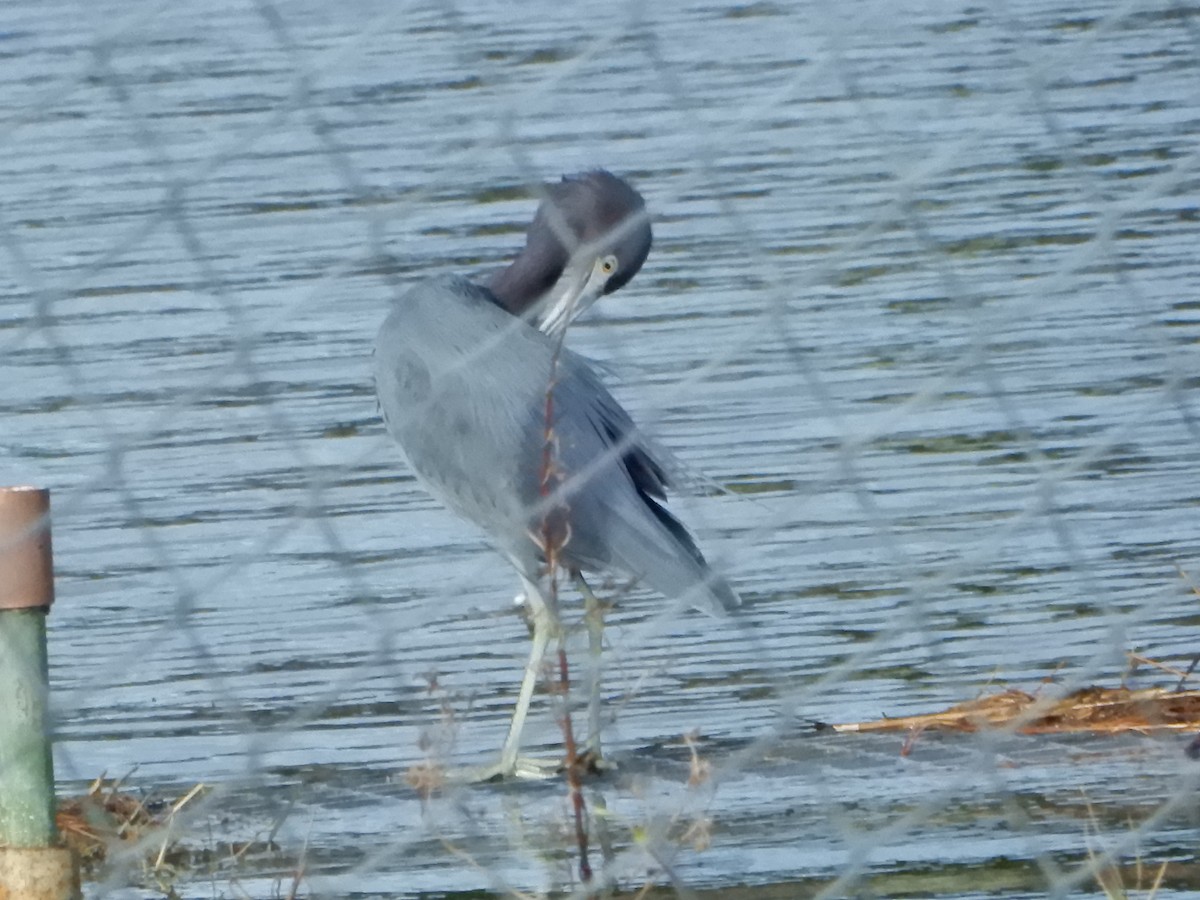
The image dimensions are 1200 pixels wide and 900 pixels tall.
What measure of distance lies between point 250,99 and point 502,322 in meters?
6.12

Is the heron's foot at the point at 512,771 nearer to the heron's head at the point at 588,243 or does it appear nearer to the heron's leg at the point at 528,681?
the heron's leg at the point at 528,681

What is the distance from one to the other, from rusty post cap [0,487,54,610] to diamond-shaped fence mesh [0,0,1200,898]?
21cm

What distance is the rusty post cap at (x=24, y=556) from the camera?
308 cm

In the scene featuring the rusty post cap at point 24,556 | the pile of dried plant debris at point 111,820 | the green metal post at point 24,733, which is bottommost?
the pile of dried plant debris at point 111,820

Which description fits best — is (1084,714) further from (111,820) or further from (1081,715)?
(111,820)

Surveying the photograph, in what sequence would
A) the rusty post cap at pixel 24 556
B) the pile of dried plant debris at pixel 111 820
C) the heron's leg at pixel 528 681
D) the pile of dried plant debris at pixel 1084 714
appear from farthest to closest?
the heron's leg at pixel 528 681 → the pile of dried plant debris at pixel 1084 714 → the pile of dried plant debris at pixel 111 820 → the rusty post cap at pixel 24 556

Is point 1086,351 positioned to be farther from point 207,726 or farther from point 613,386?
point 207,726

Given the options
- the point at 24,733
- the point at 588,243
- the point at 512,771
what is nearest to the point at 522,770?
the point at 512,771

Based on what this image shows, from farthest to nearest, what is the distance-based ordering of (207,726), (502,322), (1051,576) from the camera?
(1051,576) < (502,322) < (207,726)

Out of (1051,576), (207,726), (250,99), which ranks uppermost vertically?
(207,726)

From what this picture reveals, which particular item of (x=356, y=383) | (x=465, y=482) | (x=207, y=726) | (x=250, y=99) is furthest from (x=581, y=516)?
(x=250, y=99)

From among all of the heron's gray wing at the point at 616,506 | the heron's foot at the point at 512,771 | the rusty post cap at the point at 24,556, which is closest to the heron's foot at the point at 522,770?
the heron's foot at the point at 512,771

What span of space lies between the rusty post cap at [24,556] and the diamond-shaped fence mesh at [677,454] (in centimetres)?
21

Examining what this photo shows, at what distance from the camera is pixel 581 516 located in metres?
5.00
